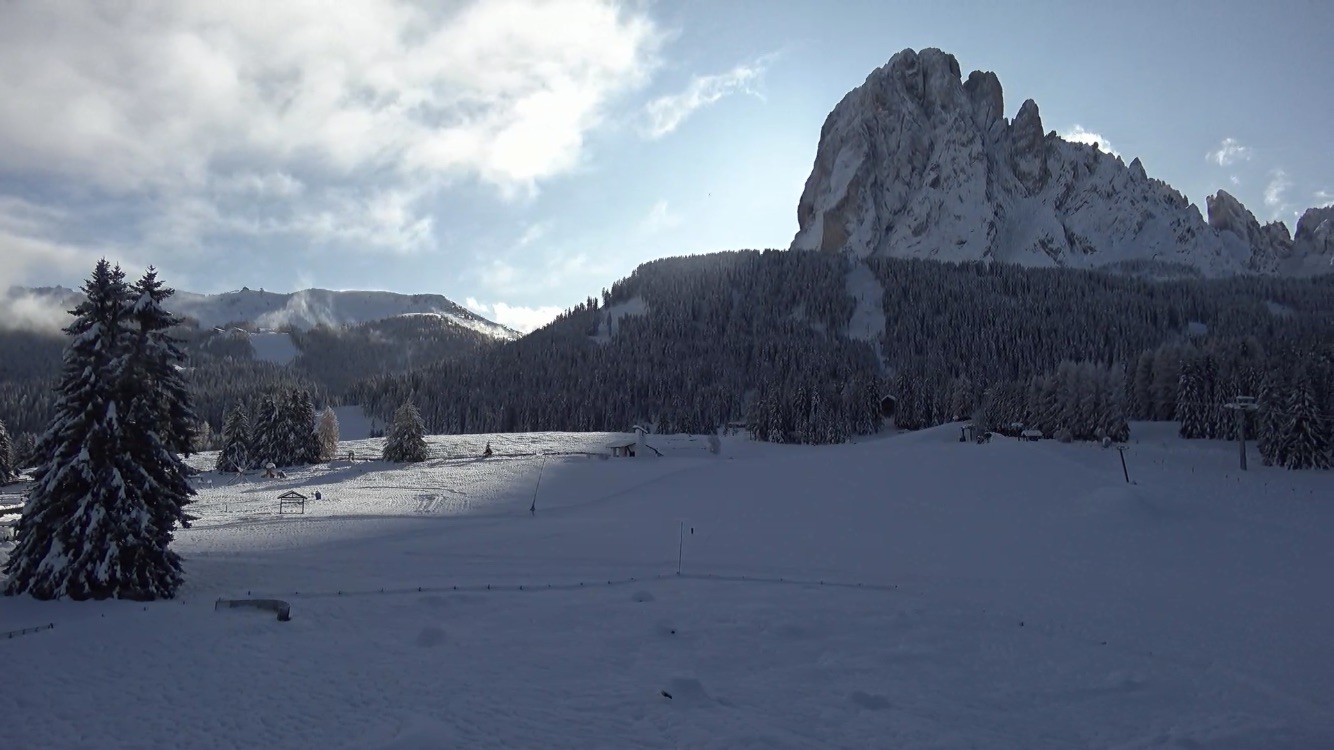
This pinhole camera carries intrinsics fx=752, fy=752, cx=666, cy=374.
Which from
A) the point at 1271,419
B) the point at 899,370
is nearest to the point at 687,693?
the point at 1271,419

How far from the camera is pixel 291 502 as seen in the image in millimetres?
54219

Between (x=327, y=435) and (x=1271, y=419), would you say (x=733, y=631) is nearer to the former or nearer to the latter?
(x=1271, y=419)

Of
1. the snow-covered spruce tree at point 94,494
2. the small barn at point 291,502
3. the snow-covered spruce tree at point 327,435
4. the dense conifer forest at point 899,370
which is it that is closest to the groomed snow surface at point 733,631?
the snow-covered spruce tree at point 94,494

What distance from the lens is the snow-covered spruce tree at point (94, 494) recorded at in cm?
Result: 2353

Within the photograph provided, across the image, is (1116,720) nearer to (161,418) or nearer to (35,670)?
(35,670)

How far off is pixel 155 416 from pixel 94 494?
9.69ft

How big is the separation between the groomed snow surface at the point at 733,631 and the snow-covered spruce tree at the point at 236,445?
35.5 m

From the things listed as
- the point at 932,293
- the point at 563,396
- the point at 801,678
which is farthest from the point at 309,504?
the point at 932,293

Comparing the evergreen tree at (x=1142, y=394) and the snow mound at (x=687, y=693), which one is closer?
the snow mound at (x=687, y=693)

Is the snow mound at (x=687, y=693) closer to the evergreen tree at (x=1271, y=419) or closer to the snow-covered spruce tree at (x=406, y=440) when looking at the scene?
the evergreen tree at (x=1271, y=419)

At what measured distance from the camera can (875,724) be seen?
16594 millimetres

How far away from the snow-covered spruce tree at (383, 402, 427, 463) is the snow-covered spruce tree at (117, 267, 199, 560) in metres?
54.9

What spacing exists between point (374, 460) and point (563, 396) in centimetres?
6082

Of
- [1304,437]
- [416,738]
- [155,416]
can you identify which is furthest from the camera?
[1304,437]
